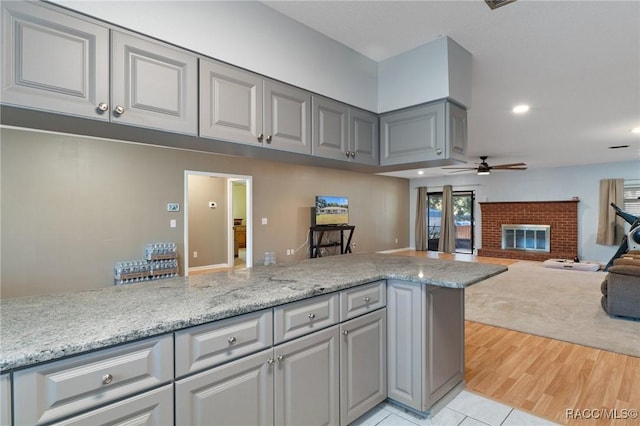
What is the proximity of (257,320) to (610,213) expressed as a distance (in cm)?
941

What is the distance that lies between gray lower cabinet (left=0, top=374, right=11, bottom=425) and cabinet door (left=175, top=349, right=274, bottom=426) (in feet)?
1.50

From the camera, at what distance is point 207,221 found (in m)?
7.04

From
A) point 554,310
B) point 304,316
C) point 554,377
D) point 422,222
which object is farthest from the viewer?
point 422,222

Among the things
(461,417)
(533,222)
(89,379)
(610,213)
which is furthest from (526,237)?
(89,379)

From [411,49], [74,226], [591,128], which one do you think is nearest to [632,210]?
[591,128]

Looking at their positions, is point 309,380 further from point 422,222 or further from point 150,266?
point 422,222

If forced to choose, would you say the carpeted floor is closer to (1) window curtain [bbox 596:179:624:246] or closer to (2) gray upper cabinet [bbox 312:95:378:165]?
(1) window curtain [bbox 596:179:624:246]

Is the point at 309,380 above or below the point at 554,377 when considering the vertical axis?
above

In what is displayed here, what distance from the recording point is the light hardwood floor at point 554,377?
216cm

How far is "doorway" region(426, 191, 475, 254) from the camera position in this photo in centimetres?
991

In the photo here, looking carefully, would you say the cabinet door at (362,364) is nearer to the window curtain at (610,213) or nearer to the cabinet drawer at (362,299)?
the cabinet drawer at (362,299)

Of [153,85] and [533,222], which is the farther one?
[533,222]

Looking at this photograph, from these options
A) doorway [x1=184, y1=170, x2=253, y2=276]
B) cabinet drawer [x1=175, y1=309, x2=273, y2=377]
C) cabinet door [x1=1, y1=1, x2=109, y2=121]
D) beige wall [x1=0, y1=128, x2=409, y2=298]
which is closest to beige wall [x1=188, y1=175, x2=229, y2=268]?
doorway [x1=184, y1=170, x2=253, y2=276]

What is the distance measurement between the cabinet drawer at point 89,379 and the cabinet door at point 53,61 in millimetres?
930
